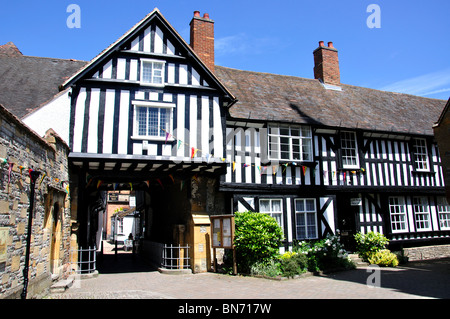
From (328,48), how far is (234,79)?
585 centimetres

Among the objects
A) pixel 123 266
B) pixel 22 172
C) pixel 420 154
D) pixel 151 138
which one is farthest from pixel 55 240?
pixel 420 154

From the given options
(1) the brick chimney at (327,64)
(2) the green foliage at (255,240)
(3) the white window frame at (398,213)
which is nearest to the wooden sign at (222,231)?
(2) the green foliage at (255,240)

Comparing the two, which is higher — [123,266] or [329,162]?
[329,162]

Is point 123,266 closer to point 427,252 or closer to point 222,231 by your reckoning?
point 222,231

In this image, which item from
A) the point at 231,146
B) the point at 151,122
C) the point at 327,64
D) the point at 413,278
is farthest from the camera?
the point at 327,64

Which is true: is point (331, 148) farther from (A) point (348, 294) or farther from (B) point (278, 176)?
(A) point (348, 294)

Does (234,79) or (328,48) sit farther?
(328,48)

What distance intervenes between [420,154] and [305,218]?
6864 mm

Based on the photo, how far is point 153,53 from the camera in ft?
38.9

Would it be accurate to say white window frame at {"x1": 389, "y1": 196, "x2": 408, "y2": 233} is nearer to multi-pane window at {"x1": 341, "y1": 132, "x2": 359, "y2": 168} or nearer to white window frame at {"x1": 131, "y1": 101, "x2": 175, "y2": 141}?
multi-pane window at {"x1": 341, "y1": 132, "x2": 359, "y2": 168}

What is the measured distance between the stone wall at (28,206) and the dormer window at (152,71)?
365 cm

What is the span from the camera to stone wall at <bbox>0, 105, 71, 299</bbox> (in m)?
5.86

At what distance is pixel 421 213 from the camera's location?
15.7 metres
